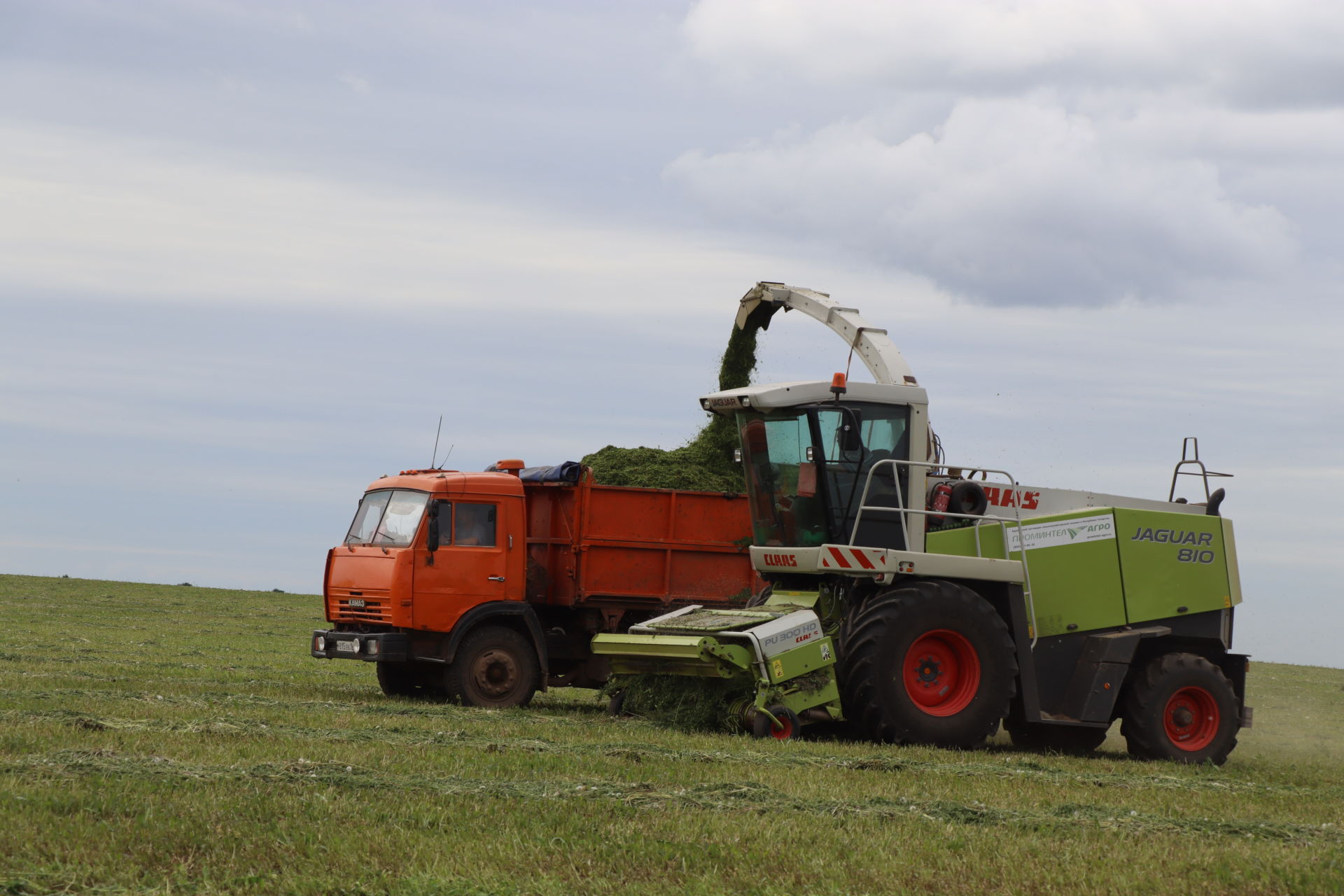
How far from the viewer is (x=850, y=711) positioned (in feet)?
42.3

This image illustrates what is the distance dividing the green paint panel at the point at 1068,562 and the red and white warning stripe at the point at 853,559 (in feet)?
2.79

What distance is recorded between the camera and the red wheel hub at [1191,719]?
Result: 46.8 feet

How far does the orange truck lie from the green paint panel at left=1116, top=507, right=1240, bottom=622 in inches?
154

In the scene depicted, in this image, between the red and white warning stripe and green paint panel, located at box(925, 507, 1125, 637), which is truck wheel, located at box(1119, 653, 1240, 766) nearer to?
green paint panel, located at box(925, 507, 1125, 637)

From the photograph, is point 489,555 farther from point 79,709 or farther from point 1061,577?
point 1061,577

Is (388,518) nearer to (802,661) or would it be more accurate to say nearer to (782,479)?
(782,479)

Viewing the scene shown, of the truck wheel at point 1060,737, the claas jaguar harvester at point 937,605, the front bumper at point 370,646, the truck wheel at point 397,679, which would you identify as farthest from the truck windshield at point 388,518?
the truck wheel at point 1060,737

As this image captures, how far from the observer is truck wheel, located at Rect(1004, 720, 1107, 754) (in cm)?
1492

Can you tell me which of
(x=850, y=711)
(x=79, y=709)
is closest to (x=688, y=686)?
(x=850, y=711)

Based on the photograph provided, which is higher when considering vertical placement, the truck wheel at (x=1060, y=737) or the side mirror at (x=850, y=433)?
the side mirror at (x=850, y=433)

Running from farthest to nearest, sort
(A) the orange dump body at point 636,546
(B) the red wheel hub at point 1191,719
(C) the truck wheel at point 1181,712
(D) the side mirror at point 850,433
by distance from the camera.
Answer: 1. (A) the orange dump body at point 636,546
2. (B) the red wheel hub at point 1191,719
3. (C) the truck wheel at point 1181,712
4. (D) the side mirror at point 850,433

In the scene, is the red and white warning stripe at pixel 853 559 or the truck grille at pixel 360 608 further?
the truck grille at pixel 360 608

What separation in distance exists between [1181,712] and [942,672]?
2.82 m

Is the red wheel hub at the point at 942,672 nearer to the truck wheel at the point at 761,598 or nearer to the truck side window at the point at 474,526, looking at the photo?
the truck wheel at the point at 761,598
